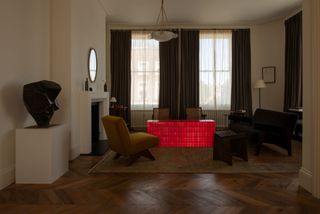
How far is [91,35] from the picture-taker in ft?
17.5

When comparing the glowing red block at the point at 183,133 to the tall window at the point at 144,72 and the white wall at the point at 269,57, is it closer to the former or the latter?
the tall window at the point at 144,72

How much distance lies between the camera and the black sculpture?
3.11 metres

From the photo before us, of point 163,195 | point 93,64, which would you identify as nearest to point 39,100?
point 163,195

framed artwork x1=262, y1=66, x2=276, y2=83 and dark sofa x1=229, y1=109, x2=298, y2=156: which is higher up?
framed artwork x1=262, y1=66, x2=276, y2=83

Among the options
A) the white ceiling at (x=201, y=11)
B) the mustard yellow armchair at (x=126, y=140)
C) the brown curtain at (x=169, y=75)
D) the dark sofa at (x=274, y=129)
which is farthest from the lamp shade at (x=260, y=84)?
the mustard yellow armchair at (x=126, y=140)

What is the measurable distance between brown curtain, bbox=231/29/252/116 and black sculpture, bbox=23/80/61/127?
5.99 meters

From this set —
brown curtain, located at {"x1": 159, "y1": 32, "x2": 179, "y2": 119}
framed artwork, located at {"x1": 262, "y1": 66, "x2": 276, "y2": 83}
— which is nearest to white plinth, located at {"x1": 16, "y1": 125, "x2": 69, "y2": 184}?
brown curtain, located at {"x1": 159, "y1": 32, "x2": 179, "y2": 119}

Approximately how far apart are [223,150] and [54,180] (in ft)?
8.33

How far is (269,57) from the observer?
7.84m

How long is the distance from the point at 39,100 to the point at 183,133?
3.14m

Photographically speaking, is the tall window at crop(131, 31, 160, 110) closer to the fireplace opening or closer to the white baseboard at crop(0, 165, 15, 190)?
the fireplace opening

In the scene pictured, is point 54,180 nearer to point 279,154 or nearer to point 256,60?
point 279,154

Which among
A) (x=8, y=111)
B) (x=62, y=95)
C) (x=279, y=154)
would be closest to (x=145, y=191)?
(x=8, y=111)

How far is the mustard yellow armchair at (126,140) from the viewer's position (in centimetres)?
368
